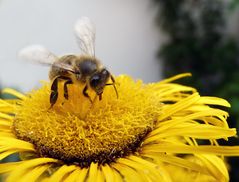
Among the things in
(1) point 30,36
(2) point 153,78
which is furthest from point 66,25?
(2) point 153,78

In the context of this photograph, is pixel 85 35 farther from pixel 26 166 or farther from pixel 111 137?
pixel 26 166

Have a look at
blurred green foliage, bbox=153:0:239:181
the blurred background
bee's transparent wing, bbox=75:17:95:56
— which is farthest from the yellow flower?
blurred green foliage, bbox=153:0:239:181

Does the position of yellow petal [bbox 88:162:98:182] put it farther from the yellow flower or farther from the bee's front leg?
the bee's front leg

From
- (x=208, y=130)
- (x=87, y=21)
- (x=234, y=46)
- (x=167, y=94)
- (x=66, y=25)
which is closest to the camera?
(x=208, y=130)

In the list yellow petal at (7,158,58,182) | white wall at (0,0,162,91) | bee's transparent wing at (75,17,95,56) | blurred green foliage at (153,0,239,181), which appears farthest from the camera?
blurred green foliage at (153,0,239,181)

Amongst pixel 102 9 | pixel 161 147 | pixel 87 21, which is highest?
pixel 102 9

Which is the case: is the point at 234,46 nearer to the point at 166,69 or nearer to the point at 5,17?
the point at 166,69
